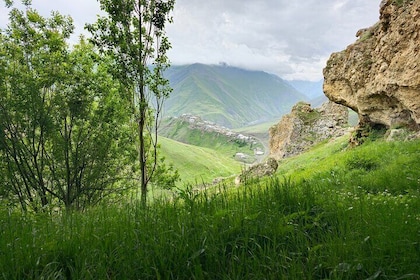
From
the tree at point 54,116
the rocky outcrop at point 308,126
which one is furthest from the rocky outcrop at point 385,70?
the rocky outcrop at point 308,126

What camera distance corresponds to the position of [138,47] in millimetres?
17859

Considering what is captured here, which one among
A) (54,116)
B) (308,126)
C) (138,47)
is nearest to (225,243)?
(138,47)

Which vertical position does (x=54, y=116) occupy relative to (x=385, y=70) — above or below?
below

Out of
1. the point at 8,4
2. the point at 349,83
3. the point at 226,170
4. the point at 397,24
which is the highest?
the point at 8,4

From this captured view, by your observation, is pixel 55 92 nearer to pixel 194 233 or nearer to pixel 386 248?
pixel 194 233

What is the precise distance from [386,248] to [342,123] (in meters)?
57.2

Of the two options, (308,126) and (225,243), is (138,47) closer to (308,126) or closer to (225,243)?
(225,243)

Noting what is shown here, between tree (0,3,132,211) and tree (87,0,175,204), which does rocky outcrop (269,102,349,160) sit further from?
tree (87,0,175,204)

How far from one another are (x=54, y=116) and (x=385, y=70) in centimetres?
2573

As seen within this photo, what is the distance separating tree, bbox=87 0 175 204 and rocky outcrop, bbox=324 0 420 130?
50.4 ft

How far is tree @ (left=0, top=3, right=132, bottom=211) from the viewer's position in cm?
2378

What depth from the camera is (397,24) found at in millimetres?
21141

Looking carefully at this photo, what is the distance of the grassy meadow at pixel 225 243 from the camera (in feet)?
12.0

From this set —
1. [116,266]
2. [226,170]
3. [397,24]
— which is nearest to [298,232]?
[116,266]
